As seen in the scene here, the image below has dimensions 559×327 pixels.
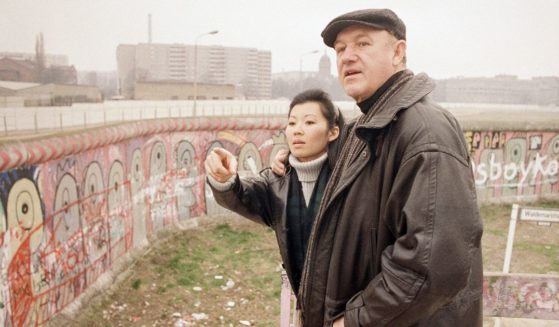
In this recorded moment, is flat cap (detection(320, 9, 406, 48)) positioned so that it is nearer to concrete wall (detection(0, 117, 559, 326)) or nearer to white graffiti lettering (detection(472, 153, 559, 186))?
concrete wall (detection(0, 117, 559, 326))

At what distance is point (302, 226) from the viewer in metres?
2.47

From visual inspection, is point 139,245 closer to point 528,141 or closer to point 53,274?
point 53,274

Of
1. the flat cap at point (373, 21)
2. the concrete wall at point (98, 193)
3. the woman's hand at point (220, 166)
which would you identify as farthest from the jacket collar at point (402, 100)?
the concrete wall at point (98, 193)

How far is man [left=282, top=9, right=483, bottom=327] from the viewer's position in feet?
5.16

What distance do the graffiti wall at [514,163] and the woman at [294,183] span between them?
38.1 ft

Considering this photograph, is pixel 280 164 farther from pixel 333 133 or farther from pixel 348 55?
pixel 348 55

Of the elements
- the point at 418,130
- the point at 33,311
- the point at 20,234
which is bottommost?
the point at 33,311

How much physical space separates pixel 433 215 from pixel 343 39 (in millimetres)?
822

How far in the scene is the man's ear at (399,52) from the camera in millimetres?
1886

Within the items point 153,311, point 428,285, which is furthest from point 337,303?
point 153,311

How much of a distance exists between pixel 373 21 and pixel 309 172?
938 millimetres

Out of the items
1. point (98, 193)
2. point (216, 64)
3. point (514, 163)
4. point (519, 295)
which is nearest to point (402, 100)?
point (519, 295)

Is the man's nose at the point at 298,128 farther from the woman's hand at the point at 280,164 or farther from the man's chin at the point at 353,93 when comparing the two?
the man's chin at the point at 353,93

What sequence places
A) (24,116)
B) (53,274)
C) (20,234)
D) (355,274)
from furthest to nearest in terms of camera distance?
(24,116), (53,274), (20,234), (355,274)
